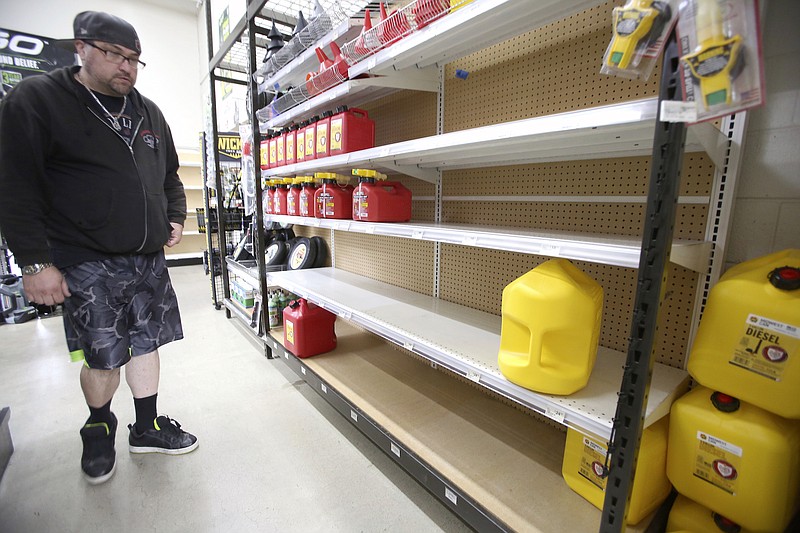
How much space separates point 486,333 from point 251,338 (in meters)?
2.53

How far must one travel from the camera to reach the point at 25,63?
5430mm

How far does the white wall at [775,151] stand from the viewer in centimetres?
96

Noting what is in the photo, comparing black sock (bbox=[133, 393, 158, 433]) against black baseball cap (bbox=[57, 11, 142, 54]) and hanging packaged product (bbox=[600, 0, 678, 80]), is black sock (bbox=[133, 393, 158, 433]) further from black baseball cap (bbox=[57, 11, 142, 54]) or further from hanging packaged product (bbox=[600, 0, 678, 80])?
hanging packaged product (bbox=[600, 0, 678, 80])

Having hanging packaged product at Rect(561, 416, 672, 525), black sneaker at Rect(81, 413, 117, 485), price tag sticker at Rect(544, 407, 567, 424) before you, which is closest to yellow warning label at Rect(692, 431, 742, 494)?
hanging packaged product at Rect(561, 416, 672, 525)

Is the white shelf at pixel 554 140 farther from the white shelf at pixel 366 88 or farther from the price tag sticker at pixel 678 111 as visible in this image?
the white shelf at pixel 366 88

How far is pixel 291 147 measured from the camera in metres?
2.28

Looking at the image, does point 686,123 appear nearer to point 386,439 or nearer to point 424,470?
point 424,470

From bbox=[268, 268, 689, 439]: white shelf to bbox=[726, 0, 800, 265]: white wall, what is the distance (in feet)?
1.60

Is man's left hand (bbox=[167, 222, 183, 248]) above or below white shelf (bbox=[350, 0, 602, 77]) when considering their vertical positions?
below

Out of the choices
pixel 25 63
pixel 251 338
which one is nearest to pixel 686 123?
pixel 251 338

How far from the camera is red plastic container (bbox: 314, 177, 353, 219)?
2004 mm

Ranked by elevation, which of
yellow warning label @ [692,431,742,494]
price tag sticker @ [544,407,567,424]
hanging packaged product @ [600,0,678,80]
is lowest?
yellow warning label @ [692,431,742,494]

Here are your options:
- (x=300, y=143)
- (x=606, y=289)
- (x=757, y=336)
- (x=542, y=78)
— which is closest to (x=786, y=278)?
(x=757, y=336)

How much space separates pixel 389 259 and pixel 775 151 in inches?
72.3
